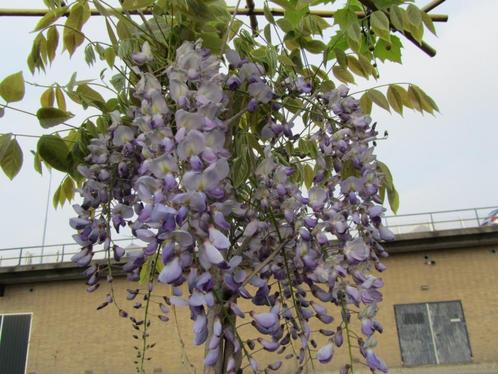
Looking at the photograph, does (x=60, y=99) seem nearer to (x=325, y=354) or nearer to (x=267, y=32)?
(x=267, y=32)

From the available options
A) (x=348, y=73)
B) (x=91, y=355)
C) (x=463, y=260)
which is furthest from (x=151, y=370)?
(x=348, y=73)

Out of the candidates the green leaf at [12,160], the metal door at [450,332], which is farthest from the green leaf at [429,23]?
the metal door at [450,332]

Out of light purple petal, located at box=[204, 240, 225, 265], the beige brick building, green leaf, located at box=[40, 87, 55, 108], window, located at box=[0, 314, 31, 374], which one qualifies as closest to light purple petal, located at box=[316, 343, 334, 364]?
light purple petal, located at box=[204, 240, 225, 265]

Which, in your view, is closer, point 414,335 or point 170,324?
point 170,324

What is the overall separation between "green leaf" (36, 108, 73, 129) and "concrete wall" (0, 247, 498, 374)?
10638 millimetres

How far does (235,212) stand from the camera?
689mm

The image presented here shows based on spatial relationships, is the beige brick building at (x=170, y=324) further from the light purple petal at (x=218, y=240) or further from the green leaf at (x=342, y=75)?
the light purple petal at (x=218, y=240)

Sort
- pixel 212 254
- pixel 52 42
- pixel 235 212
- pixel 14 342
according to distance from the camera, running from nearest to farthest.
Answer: pixel 212 254, pixel 235 212, pixel 52 42, pixel 14 342

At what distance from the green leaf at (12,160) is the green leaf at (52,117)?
0.10 m

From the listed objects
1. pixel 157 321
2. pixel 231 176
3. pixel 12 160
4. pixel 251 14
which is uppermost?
pixel 157 321

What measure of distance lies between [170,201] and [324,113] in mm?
458

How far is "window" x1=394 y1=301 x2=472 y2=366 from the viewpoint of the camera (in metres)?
11.3

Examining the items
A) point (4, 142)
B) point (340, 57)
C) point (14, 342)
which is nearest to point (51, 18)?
point (4, 142)

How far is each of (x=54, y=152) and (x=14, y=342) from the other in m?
13.7
